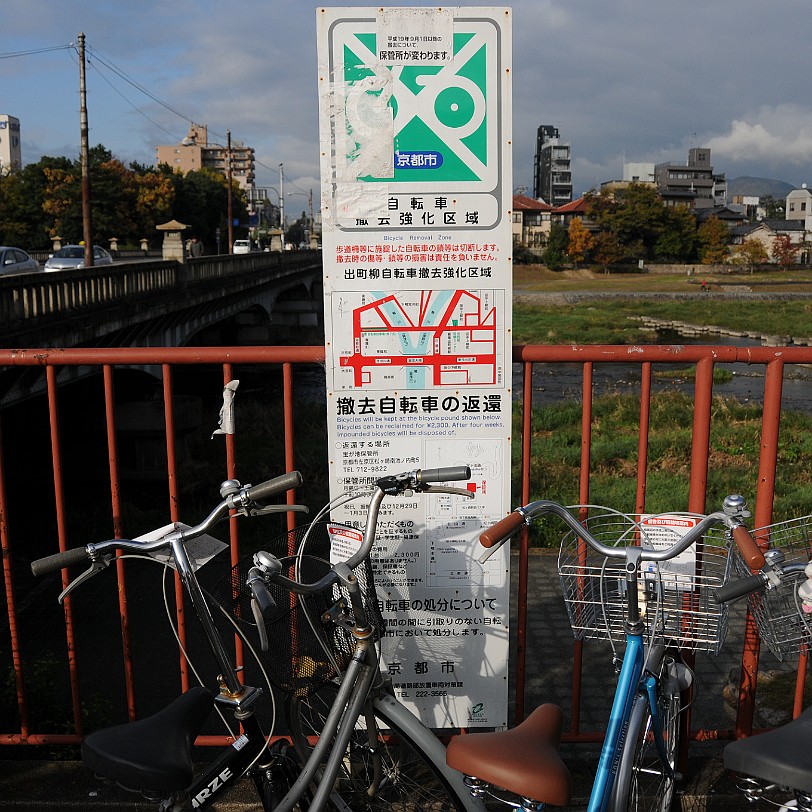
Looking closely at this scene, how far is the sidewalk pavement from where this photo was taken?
3.03 metres

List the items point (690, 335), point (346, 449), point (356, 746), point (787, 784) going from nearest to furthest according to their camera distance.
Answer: point (787, 784) → point (356, 746) → point (346, 449) → point (690, 335)

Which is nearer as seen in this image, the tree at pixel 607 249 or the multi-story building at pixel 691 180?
the tree at pixel 607 249

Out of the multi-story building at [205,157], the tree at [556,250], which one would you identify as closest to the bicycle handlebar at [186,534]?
the tree at [556,250]

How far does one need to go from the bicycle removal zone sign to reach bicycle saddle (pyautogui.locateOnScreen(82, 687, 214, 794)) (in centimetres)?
96

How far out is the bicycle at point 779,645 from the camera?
1943 mm

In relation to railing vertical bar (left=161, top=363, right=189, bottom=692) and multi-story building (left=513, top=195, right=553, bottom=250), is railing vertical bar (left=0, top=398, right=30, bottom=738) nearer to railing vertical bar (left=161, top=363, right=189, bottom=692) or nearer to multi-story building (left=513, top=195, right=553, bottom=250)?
railing vertical bar (left=161, top=363, right=189, bottom=692)

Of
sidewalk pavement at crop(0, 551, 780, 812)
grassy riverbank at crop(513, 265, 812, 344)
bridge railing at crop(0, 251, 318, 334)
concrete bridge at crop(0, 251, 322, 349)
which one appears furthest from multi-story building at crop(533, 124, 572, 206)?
sidewalk pavement at crop(0, 551, 780, 812)

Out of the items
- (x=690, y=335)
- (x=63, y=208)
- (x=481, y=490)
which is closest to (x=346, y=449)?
(x=481, y=490)

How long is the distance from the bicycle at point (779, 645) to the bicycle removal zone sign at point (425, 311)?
0.97 metres

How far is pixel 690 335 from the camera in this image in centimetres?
4250

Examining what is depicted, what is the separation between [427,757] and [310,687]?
1.25 ft

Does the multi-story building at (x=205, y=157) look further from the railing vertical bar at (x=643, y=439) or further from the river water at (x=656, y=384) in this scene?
the railing vertical bar at (x=643, y=439)

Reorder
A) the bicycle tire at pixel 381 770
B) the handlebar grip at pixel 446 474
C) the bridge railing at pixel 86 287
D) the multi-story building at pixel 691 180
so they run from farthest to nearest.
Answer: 1. the multi-story building at pixel 691 180
2. the bridge railing at pixel 86 287
3. the bicycle tire at pixel 381 770
4. the handlebar grip at pixel 446 474

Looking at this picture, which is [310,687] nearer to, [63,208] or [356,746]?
[356,746]
